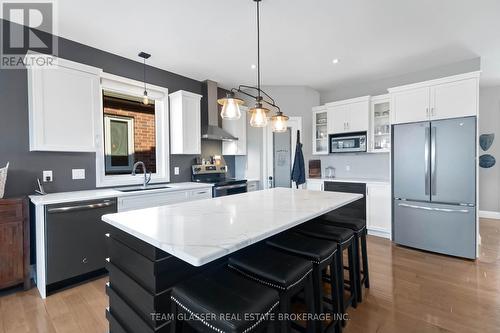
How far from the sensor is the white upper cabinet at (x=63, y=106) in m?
2.46

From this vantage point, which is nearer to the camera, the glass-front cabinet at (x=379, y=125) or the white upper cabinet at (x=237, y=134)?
the glass-front cabinet at (x=379, y=125)

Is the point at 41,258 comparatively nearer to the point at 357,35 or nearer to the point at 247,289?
the point at 247,289

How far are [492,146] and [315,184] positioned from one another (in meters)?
4.06

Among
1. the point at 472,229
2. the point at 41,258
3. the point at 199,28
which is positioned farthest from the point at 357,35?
the point at 41,258

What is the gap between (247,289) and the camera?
45.2 inches

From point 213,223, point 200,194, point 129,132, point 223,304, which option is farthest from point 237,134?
point 223,304

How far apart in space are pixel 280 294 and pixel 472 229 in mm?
3169

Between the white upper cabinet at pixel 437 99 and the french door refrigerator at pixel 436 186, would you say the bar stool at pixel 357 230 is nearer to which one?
the french door refrigerator at pixel 436 186

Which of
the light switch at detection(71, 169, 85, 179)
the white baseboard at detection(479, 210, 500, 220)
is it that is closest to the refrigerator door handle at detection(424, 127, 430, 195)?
the white baseboard at detection(479, 210, 500, 220)

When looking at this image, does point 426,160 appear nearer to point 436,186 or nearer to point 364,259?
point 436,186

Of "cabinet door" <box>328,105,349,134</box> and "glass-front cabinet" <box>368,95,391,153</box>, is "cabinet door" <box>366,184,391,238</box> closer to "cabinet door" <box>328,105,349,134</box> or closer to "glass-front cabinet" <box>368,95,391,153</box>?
"glass-front cabinet" <box>368,95,391,153</box>

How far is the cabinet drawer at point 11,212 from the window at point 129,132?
0.87 m

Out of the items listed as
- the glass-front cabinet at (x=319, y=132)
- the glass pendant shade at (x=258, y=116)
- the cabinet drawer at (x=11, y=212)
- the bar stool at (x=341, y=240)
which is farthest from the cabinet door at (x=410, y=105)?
the cabinet drawer at (x=11, y=212)

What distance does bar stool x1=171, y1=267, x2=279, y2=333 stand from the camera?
976mm
